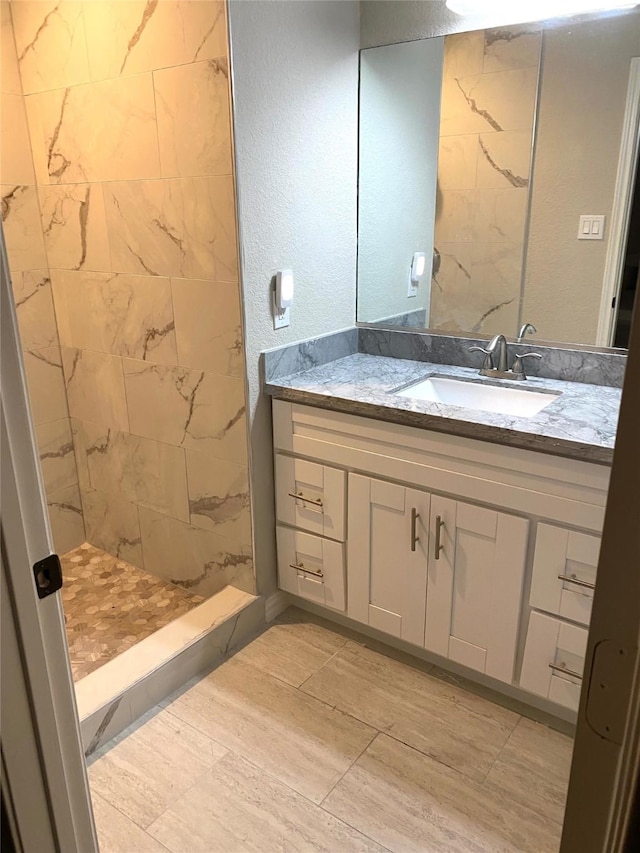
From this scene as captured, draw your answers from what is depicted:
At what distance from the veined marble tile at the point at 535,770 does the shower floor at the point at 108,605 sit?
3.95 feet

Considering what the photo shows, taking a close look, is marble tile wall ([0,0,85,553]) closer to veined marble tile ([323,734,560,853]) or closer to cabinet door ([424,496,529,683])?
cabinet door ([424,496,529,683])

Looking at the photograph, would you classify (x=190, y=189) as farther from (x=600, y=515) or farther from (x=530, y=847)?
(x=530, y=847)

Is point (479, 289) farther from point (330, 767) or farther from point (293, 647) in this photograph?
point (330, 767)

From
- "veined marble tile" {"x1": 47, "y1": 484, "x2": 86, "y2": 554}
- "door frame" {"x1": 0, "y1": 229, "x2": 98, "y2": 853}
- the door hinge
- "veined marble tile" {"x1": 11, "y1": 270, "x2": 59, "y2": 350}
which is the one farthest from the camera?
"veined marble tile" {"x1": 47, "y1": 484, "x2": 86, "y2": 554}

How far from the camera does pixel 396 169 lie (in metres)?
2.39

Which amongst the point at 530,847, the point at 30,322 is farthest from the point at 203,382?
the point at 530,847

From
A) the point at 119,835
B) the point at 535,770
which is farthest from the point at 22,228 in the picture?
the point at 535,770

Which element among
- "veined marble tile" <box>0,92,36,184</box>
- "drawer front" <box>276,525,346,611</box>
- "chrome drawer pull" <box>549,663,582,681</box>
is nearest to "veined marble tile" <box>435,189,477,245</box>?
"drawer front" <box>276,525,346,611</box>

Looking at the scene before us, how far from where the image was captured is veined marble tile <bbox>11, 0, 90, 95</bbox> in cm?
211

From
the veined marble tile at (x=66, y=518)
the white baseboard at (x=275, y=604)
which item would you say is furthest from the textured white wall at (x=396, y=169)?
the veined marble tile at (x=66, y=518)

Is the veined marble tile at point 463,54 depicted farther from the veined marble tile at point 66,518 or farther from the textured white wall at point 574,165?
the veined marble tile at point 66,518

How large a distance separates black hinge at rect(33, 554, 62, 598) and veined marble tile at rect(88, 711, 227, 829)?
965 mm

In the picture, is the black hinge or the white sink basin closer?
the black hinge

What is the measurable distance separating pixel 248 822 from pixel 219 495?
1.02 m
